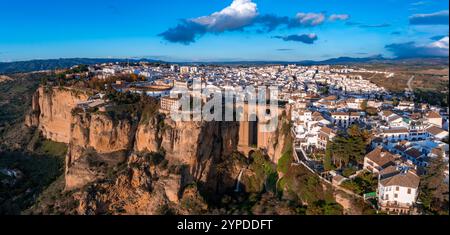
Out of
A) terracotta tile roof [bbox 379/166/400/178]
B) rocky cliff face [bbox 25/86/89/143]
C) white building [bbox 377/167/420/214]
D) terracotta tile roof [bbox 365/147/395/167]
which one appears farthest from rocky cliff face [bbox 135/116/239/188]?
white building [bbox 377/167/420/214]

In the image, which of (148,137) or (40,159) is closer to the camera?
(148,137)

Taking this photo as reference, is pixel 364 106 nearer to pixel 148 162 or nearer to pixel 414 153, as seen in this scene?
pixel 414 153

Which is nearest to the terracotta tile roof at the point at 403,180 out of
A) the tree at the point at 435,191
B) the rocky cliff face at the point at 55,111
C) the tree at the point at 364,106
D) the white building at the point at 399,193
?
the white building at the point at 399,193

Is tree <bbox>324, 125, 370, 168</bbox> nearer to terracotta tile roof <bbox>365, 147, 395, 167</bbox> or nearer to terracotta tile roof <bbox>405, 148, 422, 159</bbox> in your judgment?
terracotta tile roof <bbox>365, 147, 395, 167</bbox>

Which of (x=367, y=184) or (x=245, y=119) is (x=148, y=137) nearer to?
(x=245, y=119)

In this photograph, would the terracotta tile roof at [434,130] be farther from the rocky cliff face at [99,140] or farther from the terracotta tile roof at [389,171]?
the rocky cliff face at [99,140]

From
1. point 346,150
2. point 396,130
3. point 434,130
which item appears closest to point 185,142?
point 346,150
